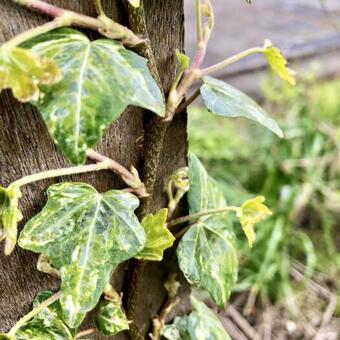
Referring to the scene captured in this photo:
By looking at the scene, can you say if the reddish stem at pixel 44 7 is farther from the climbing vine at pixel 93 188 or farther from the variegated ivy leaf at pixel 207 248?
the variegated ivy leaf at pixel 207 248

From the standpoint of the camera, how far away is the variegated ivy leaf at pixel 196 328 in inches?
32.4

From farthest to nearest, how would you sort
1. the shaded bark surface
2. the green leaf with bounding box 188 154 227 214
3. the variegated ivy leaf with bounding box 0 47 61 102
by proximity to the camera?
the green leaf with bounding box 188 154 227 214, the shaded bark surface, the variegated ivy leaf with bounding box 0 47 61 102

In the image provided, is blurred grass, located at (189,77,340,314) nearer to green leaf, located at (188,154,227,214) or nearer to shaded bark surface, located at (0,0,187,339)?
green leaf, located at (188,154,227,214)

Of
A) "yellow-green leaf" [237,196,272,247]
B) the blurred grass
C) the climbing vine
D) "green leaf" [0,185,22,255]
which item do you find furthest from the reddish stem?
the blurred grass

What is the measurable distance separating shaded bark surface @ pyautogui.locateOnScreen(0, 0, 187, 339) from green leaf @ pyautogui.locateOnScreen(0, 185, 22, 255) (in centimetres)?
5

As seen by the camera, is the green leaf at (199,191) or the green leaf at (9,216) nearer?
the green leaf at (9,216)

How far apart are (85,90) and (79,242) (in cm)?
18

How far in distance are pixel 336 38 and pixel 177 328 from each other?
2144 millimetres

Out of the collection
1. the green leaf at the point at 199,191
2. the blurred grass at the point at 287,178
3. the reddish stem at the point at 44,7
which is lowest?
the blurred grass at the point at 287,178

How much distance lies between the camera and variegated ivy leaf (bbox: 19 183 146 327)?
54 centimetres

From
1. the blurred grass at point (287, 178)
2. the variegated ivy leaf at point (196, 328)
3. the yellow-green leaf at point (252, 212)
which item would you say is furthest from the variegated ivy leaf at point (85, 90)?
the blurred grass at point (287, 178)

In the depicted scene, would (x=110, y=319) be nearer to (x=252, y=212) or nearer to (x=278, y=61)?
(x=252, y=212)

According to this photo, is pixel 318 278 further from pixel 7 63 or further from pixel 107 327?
pixel 7 63

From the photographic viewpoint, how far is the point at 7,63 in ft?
1.34
